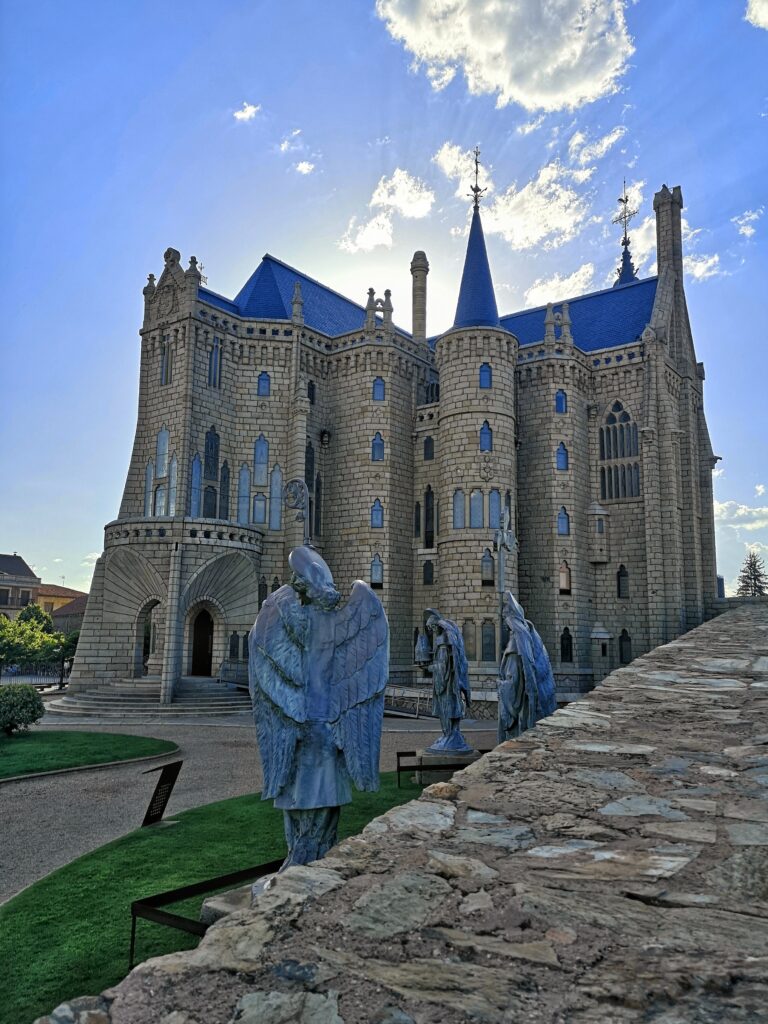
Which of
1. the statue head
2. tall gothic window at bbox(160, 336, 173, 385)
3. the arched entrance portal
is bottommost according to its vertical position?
the arched entrance portal

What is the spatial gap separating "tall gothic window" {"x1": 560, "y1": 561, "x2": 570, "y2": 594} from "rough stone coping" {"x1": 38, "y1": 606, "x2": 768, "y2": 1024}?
2914 centimetres

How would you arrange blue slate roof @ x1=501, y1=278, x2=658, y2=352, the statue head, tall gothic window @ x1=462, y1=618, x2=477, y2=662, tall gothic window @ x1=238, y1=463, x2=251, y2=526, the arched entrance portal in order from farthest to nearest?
blue slate roof @ x1=501, y1=278, x2=658, y2=352 < the arched entrance portal < tall gothic window @ x1=238, y1=463, x2=251, y2=526 < tall gothic window @ x1=462, y1=618, x2=477, y2=662 < the statue head

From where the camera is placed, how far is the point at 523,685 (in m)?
9.02

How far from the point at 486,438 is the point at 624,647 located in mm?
11357

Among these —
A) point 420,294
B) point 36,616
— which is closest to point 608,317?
point 420,294

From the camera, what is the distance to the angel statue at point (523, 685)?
8.95 metres

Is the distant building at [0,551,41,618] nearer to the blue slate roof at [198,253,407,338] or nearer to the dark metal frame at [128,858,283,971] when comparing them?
the blue slate roof at [198,253,407,338]

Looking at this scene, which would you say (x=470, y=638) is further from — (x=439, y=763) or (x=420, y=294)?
(x=420, y=294)

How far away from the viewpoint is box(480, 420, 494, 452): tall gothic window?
31656mm

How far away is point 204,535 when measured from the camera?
91.0 feet

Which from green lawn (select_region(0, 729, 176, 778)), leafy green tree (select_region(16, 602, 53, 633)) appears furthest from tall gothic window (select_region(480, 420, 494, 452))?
leafy green tree (select_region(16, 602, 53, 633))

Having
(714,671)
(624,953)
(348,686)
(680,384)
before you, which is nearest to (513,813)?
(624,953)

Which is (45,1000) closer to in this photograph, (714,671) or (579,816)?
(579,816)

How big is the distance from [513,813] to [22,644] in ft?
139
